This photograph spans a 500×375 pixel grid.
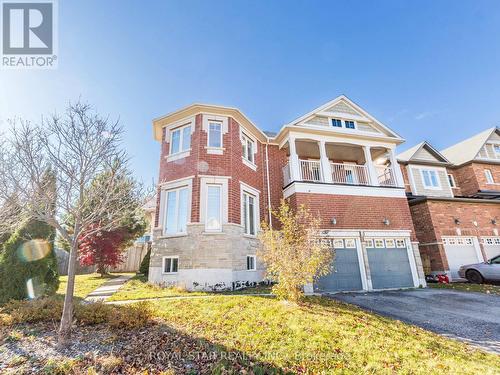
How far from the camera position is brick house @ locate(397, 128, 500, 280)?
46.7 feet

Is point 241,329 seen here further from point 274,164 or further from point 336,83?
point 336,83

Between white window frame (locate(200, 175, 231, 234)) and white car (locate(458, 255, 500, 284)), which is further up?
white window frame (locate(200, 175, 231, 234))

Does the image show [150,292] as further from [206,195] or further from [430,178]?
[430,178]

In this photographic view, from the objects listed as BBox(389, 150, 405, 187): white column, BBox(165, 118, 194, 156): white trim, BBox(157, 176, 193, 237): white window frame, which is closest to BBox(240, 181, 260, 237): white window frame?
BBox(157, 176, 193, 237): white window frame

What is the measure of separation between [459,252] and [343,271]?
9.21m

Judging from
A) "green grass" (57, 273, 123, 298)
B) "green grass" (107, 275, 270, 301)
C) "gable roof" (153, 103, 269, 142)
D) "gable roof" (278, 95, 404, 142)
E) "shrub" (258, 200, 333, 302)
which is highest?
"gable roof" (278, 95, 404, 142)

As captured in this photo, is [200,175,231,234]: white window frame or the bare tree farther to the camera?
[200,175,231,234]: white window frame

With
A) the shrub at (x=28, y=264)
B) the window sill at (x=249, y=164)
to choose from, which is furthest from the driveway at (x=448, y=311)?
the shrub at (x=28, y=264)

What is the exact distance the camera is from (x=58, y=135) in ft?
17.2

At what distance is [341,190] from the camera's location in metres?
12.1

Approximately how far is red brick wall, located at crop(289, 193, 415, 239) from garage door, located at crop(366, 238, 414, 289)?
811mm

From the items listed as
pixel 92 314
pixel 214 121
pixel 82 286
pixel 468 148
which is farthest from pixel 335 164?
pixel 468 148

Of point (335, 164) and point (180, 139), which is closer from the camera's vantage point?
point (180, 139)

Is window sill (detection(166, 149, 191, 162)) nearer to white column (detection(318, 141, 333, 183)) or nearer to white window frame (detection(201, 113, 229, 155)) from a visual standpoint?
white window frame (detection(201, 113, 229, 155))
